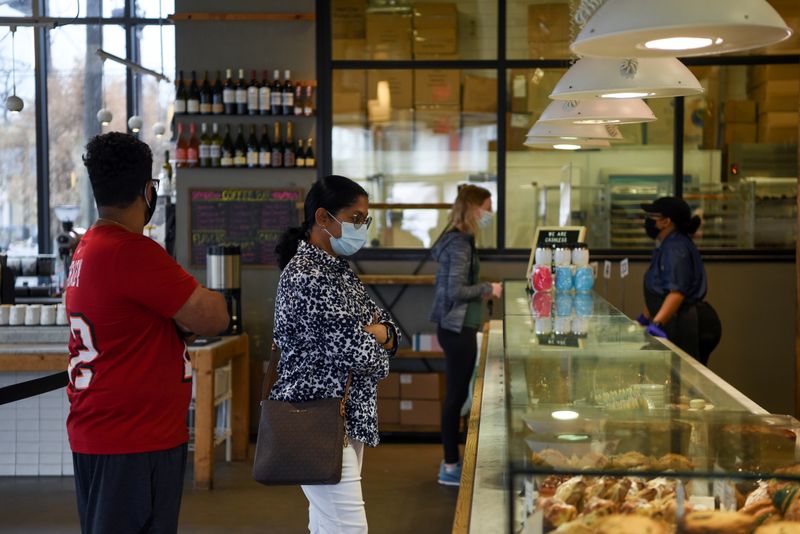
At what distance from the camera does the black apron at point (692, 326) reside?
5.75 meters

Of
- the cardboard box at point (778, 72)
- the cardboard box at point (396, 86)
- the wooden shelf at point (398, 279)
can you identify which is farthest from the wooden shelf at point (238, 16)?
the cardboard box at point (778, 72)

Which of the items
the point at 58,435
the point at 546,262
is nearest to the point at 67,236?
the point at 58,435

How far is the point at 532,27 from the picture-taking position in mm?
7246

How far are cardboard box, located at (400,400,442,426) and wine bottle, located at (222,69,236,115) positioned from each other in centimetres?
234

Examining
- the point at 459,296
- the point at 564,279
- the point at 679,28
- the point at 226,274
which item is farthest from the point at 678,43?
the point at 226,274

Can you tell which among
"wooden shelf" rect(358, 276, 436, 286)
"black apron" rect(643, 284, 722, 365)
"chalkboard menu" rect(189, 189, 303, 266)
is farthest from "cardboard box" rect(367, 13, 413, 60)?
"black apron" rect(643, 284, 722, 365)

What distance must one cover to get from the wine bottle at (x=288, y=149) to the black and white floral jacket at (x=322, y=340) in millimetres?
4109

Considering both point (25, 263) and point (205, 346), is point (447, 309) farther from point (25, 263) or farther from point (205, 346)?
point (25, 263)

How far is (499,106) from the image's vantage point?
287 inches

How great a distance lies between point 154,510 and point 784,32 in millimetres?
1857

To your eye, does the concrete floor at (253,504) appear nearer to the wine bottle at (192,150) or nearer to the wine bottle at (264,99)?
the wine bottle at (192,150)

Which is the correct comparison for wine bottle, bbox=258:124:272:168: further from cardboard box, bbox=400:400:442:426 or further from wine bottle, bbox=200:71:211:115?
cardboard box, bbox=400:400:442:426

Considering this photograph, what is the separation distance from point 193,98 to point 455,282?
2643 mm

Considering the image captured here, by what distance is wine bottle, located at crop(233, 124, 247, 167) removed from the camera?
23.6ft
